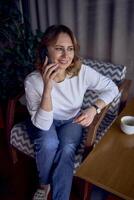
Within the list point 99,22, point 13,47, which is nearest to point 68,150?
point 99,22

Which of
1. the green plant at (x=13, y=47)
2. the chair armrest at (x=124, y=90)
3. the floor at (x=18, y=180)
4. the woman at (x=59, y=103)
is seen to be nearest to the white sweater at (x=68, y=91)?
the woman at (x=59, y=103)

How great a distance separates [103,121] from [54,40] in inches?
26.9

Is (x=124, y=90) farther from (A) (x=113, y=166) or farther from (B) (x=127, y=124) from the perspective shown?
(A) (x=113, y=166)

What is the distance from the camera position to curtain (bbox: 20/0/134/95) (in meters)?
1.87

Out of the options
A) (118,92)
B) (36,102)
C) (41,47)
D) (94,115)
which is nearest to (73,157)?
(94,115)

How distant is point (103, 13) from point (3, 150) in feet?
4.51

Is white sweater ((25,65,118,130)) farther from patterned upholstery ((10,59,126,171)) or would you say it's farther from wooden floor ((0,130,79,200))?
wooden floor ((0,130,79,200))

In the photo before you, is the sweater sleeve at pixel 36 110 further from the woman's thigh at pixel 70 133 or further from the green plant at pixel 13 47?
the green plant at pixel 13 47

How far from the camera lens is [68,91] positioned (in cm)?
157

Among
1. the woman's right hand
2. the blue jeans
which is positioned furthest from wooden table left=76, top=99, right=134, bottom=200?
the woman's right hand

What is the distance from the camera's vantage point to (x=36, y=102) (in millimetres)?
1492

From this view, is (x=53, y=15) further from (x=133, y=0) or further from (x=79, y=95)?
(x=79, y=95)

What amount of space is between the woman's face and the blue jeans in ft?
1.30

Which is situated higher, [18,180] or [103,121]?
[103,121]
